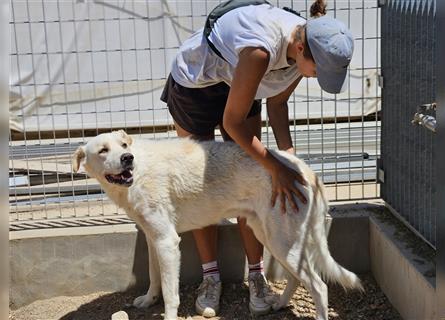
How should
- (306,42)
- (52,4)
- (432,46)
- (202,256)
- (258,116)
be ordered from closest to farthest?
(306,42), (432,46), (258,116), (202,256), (52,4)

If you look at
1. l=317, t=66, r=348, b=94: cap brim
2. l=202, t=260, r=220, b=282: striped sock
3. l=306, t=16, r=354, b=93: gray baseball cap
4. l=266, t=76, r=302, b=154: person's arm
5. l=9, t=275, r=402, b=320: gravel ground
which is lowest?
l=9, t=275, r=402, b=320: gravel ground

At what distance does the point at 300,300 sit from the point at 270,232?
73cm

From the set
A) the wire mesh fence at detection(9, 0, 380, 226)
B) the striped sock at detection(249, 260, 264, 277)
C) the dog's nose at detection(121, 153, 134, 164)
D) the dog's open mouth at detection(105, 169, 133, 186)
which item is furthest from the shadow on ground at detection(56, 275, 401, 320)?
the dog's nose at detection(121, 153, 134, 164)

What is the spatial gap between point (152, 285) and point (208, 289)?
362 mm

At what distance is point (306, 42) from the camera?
10.8 ft

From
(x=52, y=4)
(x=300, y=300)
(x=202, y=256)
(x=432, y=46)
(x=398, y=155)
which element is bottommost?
(x=300, y=300)

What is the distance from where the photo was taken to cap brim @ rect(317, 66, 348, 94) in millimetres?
3292

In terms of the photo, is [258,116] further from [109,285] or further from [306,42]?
[109,285]

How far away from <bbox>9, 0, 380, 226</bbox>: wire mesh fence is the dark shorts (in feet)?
3.84

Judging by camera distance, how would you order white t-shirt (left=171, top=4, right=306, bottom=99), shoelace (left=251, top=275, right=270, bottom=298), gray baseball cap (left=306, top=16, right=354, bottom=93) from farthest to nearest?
1. shoelace (left=251, top=275, right=270, bottom=298)
2. white t-shirt (left=171, top=4, right=306, bottom=99)
3. gray baseball cap (left=306, top=16, right=354, bottom=93)

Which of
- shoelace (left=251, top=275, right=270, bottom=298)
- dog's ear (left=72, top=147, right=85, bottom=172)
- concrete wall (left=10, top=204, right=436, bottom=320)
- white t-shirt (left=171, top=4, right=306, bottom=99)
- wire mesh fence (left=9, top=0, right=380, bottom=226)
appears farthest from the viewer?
wire mesh fence (left=9, top=0, right=380, bottom=226)

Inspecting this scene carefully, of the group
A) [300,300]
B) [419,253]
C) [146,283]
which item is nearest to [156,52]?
[146,283]

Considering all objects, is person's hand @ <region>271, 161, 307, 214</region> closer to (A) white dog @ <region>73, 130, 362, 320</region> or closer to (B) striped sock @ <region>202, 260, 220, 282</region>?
(A) white dog @ <region>73, 130, 362, 320</region>

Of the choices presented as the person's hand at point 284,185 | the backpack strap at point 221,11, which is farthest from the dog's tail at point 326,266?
the backpack strap at point 221,11
